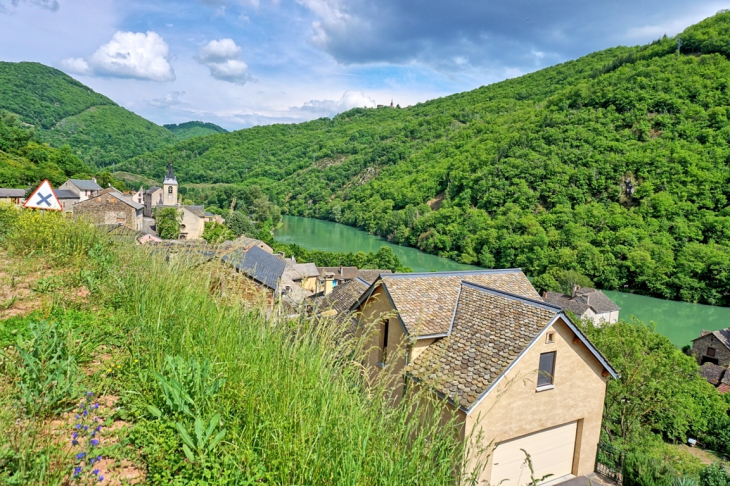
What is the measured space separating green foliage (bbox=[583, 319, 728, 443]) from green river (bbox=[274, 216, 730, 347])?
10934mm

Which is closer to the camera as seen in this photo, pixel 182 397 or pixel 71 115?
pixel 182 397

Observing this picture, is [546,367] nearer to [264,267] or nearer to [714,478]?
[714,478]

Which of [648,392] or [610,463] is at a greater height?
[610,463]

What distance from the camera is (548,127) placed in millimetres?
78125

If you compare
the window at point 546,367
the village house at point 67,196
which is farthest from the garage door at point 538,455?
the village house at point 67,196

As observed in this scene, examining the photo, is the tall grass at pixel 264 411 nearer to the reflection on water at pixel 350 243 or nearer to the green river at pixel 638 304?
the green river at pixel 638 304

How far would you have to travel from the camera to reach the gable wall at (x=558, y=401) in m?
8.11

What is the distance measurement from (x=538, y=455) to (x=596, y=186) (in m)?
62.8

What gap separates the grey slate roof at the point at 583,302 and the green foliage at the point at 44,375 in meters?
36.3

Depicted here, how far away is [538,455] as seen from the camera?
352 inches

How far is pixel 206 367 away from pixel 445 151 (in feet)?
360

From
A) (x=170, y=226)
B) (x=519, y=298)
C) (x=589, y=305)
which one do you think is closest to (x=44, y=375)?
(x=170, y=226)

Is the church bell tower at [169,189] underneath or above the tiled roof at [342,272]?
above

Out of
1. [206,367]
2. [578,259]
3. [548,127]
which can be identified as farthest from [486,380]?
[548,127]
